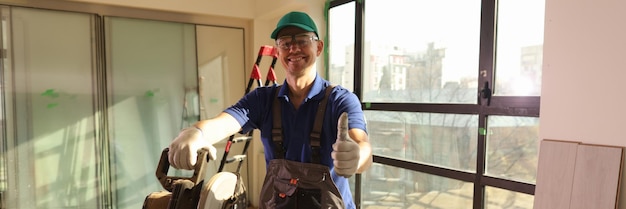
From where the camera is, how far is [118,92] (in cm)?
317

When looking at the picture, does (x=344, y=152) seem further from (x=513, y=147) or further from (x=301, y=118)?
(x=513, y=147)

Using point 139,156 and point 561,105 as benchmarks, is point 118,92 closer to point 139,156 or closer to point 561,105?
point 139,156

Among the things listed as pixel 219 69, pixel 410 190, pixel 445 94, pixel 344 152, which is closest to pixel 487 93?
pixel 445 94

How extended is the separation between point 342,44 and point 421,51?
796 millimetres

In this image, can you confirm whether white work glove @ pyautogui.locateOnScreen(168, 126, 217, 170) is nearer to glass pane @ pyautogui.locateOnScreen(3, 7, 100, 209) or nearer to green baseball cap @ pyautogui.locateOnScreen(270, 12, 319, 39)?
green baseball cap @ pyautogui.locateOnScreen(270, 12, 319, 39)

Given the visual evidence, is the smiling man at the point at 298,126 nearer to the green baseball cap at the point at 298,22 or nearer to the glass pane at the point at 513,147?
the green baseball cap at the point at 298,22

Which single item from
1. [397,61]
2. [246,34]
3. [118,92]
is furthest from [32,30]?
[397,61]

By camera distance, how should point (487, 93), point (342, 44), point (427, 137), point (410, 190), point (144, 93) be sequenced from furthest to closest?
point (144, 93) < point (342, 44) < point (410, 190) < point (427, 137) < point (487, 93)

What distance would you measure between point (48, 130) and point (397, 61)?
2697 mm

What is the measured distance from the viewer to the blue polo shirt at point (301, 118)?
49.0 inches

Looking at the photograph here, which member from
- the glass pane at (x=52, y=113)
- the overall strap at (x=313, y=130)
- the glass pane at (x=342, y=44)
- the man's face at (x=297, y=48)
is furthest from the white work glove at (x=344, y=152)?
the glass pane at (x=52, y=113)

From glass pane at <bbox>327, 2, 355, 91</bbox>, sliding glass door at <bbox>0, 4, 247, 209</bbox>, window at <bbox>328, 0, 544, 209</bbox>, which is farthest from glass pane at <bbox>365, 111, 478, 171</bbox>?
sliding glass door at <bbox>0, 4, 247, 209</bbox>

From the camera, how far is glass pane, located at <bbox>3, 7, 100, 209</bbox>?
284 centimetres

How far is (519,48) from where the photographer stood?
1734 mm
